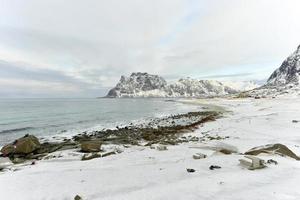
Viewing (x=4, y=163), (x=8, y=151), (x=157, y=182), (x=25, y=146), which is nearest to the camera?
(x=157, y=182)

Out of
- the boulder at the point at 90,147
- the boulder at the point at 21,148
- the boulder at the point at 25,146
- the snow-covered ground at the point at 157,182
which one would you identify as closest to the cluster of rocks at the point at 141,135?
the boulder at the point at 90,147

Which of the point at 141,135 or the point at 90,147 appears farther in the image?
the point at 141,135

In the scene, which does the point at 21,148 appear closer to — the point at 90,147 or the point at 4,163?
the point at 4,163

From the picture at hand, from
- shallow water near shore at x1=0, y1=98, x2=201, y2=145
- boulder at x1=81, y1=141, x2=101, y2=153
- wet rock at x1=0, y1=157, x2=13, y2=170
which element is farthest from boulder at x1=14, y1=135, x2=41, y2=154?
shallow water near shore at x1=0, y1=98, x2=201, y2=145

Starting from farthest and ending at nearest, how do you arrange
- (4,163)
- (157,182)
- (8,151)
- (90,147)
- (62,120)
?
(62,120) < (8,151) < (90,147) < (4,163) < (157,182)

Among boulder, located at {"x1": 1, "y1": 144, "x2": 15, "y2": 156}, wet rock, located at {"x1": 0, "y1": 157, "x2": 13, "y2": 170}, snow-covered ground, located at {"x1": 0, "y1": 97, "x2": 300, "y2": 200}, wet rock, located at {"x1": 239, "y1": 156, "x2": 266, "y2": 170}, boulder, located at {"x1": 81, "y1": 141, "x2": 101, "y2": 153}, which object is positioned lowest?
boulder, located at {"x1": 1, "y1": 144, "x2": 15, "y2": 156}

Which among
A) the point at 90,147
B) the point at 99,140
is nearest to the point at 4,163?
the point at 90,147

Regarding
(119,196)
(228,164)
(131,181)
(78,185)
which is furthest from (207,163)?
(78,185)

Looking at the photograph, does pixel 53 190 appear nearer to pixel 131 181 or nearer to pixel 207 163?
pixel 131 181

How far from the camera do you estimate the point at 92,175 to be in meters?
9.34

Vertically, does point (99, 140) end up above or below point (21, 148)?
below

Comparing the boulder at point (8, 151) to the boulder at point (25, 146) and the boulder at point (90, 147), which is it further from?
the boulder at point (90, 147)

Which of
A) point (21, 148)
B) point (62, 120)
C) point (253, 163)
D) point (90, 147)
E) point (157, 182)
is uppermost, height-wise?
point (253, 163)

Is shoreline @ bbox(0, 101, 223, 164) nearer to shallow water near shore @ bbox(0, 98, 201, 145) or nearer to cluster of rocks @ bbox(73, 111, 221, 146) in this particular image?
cluster of rocks @ bbox(73, 111, 221, 146)
